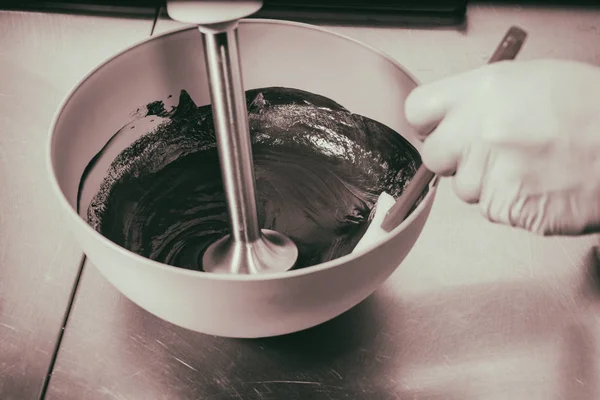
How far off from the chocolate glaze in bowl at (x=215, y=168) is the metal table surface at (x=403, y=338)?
0.07 m

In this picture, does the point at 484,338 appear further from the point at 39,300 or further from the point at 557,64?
the point at 39,300

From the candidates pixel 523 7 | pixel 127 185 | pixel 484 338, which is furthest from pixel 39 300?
pixel 523 7

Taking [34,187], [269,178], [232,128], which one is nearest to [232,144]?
[232,128]

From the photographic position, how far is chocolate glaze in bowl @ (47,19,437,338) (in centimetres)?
41

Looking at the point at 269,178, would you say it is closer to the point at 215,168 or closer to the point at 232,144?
the point at 215,168

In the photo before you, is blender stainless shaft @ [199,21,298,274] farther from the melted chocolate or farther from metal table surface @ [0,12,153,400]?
metal table surface @ [0,12,153,400]

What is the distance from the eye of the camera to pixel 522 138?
42 centimetres

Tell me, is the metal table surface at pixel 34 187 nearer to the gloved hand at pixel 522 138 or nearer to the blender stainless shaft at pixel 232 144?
the blender stainless shaft at pixel 232 144

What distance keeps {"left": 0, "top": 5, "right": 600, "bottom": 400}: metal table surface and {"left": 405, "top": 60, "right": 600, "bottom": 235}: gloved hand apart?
148 mm

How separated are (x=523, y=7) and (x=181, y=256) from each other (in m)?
0.65

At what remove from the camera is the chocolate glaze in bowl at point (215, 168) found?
1.35 feet

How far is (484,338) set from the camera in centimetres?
57

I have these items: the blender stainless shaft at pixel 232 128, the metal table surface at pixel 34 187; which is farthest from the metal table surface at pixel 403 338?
the blender stainless shaft at pixel 232 128

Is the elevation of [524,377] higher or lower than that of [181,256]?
lower
